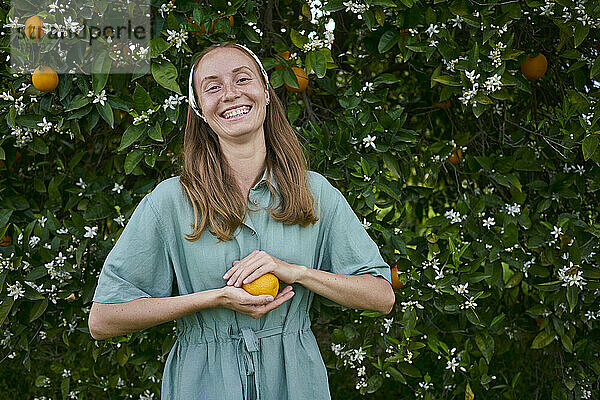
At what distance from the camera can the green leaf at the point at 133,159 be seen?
2.29 metres

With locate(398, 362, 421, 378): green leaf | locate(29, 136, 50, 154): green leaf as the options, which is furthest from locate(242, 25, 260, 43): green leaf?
locate(398, 362, 421, 378): green leaf

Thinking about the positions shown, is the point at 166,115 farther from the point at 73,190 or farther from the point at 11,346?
the point at 11,346

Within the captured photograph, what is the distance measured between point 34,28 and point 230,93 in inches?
36.8

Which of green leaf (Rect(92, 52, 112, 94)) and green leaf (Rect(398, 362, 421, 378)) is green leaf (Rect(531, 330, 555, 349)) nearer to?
green leaf (Rect(398, 362, 421, 378))

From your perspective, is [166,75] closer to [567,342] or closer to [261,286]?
[261,286]

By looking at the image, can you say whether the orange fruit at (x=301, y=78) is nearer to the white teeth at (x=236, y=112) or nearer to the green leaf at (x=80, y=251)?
the white teeth at (x=236, y=112)

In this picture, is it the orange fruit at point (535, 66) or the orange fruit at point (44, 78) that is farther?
the orange fruit at point (535, 66)

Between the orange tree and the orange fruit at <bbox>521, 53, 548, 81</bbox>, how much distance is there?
0.05 feet

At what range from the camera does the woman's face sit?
164 cm

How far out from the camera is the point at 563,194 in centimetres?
265

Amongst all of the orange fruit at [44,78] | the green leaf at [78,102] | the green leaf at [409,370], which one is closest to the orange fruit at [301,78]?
the green leaf at [78,102]

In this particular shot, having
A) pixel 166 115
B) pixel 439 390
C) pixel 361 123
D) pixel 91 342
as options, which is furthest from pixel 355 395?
pixel 166 115

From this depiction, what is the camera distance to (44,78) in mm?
2250

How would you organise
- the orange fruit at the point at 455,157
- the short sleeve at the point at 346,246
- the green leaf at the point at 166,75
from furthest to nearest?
the orange fruit at the point at 455,157 < the green leaf at the point at 166,75 < the short sleeve at the point at 346,246
